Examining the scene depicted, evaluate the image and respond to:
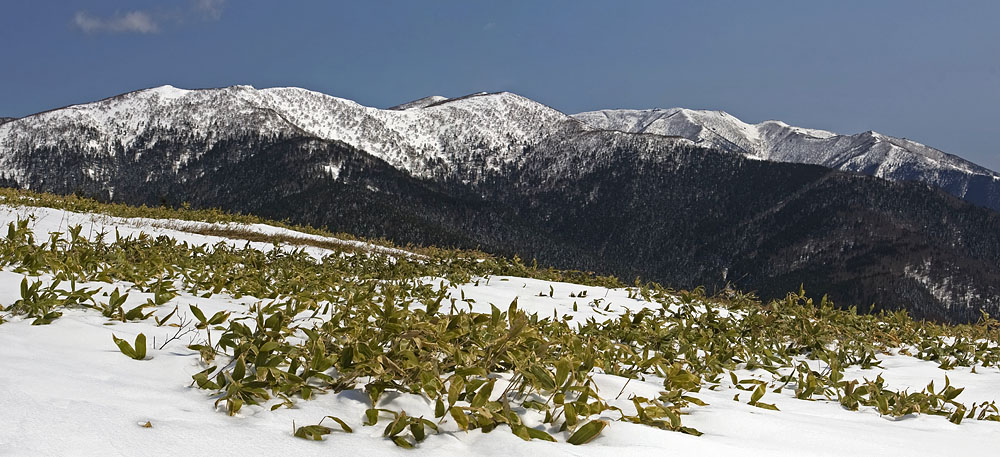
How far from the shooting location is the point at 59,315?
156 inches

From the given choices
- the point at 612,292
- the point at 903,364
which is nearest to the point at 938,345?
the point at 903,364

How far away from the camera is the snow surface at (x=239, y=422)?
7.11 feet

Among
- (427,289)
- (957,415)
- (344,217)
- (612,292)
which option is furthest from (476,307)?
(344,217)

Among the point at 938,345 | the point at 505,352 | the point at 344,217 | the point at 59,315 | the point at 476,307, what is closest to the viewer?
the point at 505,352

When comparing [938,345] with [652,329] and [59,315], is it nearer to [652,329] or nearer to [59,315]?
[652,329]

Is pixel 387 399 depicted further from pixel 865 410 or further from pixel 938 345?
pixel 938 345

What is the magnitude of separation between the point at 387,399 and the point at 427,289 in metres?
4.97

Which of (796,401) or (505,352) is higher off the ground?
(505,352)

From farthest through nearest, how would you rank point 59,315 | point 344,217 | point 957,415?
point 344,217 < point 59,315 < point 957,415

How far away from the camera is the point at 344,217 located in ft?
613

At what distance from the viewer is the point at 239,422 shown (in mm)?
2535

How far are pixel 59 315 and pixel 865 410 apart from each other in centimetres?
598

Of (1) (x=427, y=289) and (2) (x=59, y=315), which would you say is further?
(1) (x=427, y=289)

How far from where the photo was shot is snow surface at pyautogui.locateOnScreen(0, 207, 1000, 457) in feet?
7.11
